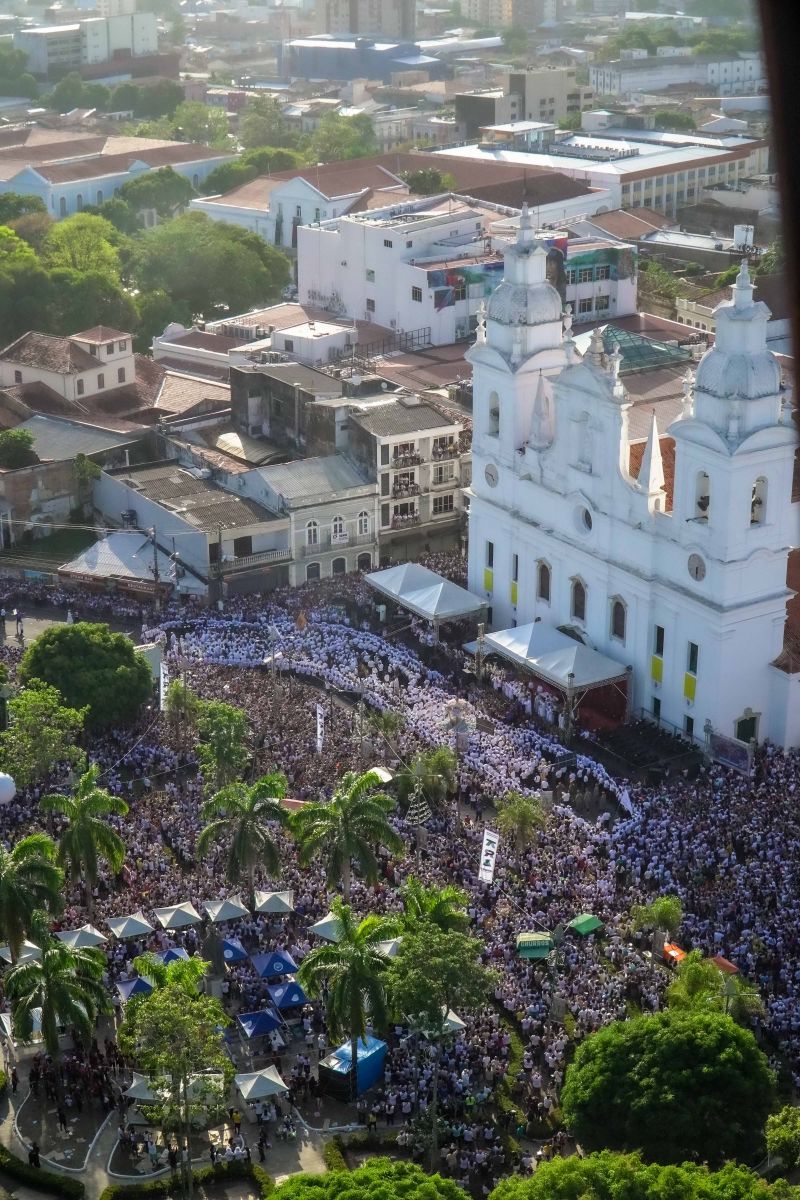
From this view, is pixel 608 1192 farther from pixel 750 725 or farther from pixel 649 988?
pixel 750 725

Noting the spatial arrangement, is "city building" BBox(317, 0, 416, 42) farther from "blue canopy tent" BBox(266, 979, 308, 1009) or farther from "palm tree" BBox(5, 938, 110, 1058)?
"palm tree" BBox(5, 938, 110, 1058)

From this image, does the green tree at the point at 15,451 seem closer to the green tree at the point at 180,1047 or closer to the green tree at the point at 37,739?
the green tree at the point at 37,739

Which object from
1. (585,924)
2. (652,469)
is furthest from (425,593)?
(585,924)

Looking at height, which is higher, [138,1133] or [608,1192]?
[608,1192]

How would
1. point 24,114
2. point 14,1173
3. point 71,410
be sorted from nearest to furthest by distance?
point 14,1173 < point 71,410 < point 24,114

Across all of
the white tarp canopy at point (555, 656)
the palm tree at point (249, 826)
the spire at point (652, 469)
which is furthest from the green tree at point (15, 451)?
the palm tree at point (249, 826)

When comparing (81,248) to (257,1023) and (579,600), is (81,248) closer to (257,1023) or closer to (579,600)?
(579,600)

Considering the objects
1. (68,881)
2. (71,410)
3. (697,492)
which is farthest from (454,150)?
(68,881)

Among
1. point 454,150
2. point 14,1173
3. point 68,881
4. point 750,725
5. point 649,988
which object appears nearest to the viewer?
point 14,1173

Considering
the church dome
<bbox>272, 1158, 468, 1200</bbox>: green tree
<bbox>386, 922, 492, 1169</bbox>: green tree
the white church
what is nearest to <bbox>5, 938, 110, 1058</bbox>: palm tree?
<bbox>386, 922, 492, 1169</bbox>: green tree
